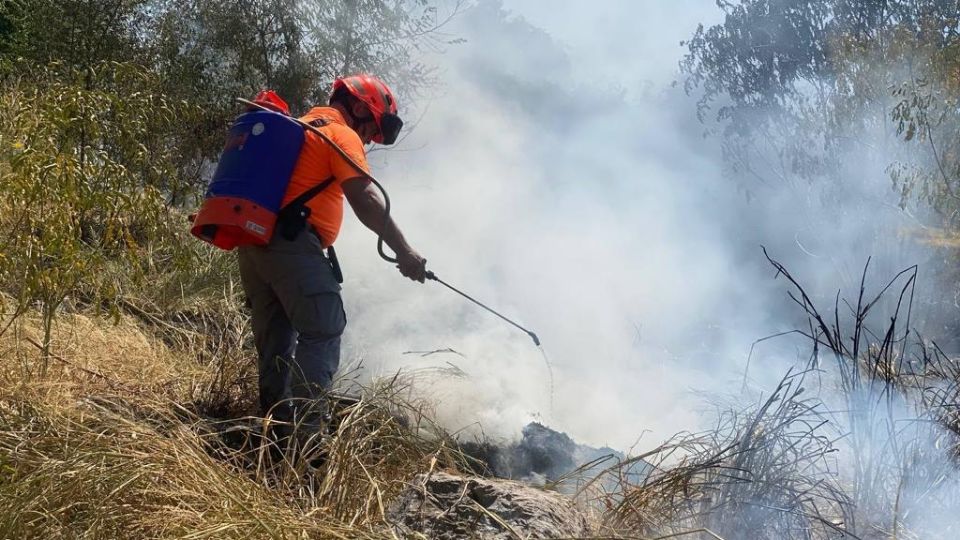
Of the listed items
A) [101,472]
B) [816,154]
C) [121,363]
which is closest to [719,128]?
[816,154]

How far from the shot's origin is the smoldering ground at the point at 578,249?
20.2ft

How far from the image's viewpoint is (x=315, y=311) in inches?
143

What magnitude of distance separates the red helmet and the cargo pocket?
834 millimetres

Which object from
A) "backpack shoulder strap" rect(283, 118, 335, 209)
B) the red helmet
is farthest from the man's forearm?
the red helmet

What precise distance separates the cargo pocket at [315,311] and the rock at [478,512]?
1061 millimetres

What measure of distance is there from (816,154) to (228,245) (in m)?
12.3

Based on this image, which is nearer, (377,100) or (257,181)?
(257,181)

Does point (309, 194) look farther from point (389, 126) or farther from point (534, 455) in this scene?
point (534, 455)

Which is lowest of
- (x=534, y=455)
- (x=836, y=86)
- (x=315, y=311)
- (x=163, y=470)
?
(x=163, y=470)

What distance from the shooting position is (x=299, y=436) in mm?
3391

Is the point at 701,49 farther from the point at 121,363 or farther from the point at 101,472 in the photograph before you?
the point at 101,472

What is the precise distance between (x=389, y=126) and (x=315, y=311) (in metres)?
0.96

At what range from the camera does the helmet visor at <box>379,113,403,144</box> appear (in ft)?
13.5

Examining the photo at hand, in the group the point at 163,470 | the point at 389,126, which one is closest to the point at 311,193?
the point at 389,126
